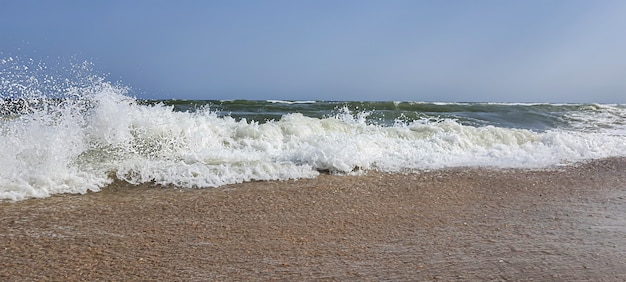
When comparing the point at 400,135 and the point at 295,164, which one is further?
the point at 400,135

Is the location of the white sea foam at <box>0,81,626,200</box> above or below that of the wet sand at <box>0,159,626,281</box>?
above

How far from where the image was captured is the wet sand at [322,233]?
2713 mm

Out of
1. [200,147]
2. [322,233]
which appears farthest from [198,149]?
[322,233]

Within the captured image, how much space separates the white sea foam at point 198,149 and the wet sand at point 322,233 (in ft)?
1.20

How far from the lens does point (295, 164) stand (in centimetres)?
571

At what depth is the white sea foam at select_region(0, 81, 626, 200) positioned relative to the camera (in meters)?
4.81

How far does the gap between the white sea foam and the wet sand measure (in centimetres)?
37

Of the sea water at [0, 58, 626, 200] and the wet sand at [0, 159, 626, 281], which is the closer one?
the wet sand at [0, 159, 626, 281]

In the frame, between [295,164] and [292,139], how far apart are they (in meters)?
1.45

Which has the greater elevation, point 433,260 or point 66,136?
point 66,136

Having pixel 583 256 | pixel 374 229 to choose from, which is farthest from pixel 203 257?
pixel 583 256

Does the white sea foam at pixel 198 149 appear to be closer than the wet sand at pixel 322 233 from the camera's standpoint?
No

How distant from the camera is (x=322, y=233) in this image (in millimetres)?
3383

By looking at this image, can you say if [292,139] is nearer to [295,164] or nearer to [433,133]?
[295,164]
